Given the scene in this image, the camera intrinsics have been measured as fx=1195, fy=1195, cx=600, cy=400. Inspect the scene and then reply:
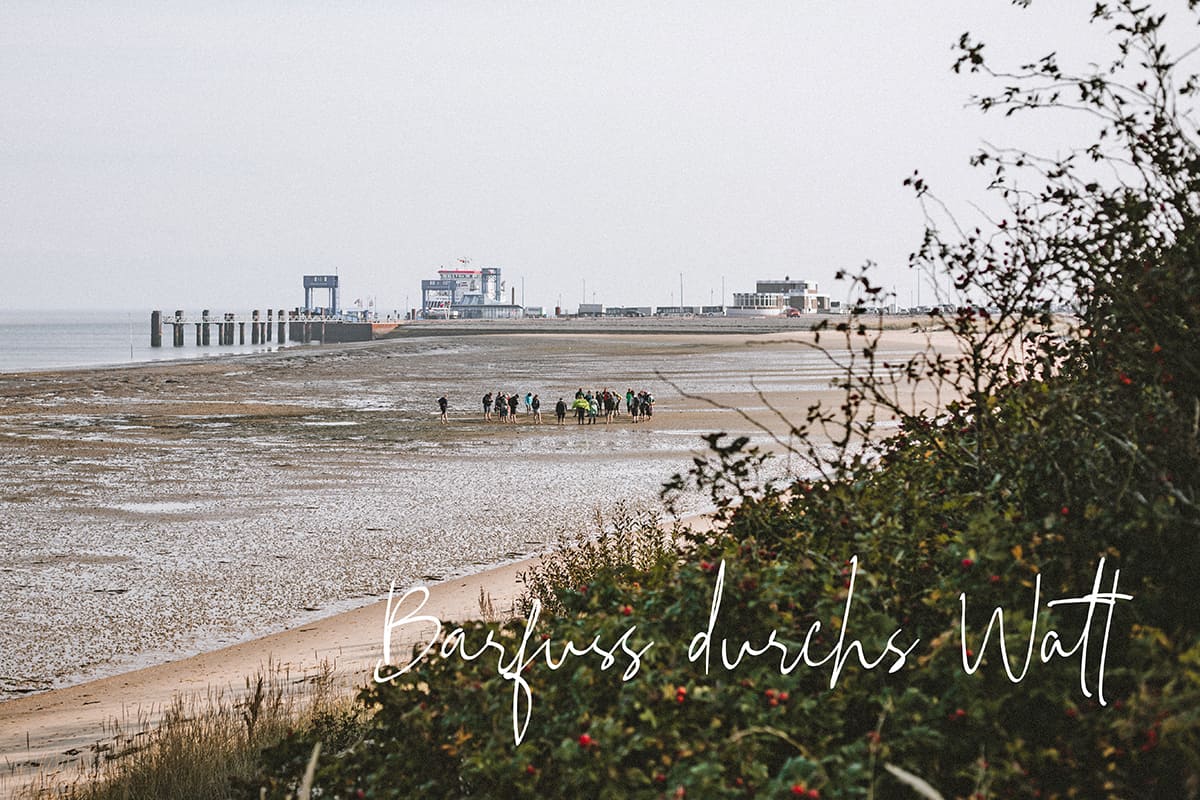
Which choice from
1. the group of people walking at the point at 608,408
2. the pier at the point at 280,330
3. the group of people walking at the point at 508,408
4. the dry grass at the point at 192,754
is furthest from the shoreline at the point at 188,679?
the pier at the point at 280,330

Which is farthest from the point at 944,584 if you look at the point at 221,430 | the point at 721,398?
the point at 721,398

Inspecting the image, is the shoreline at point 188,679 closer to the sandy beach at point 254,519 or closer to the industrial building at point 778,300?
the sandy beach at point 254,519

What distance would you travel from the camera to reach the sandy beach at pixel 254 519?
10391 mm

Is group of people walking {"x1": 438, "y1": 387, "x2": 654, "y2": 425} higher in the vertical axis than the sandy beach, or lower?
higher

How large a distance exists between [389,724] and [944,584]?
186cm

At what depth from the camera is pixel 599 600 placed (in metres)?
4.39

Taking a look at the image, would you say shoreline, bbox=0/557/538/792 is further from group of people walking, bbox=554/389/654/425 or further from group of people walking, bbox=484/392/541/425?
group of people walking, bbox=484/392/541/425

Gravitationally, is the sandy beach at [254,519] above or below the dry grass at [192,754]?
below

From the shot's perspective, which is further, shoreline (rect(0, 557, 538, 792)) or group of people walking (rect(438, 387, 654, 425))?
group of people walking (rect(438, 387, 654, 425))

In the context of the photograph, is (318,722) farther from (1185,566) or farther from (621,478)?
(621,478)

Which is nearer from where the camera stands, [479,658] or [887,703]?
[887,703]

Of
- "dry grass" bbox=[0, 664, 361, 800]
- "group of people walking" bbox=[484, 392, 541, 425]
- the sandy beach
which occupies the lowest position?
the sandy beach

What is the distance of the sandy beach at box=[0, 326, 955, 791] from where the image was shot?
10.4m

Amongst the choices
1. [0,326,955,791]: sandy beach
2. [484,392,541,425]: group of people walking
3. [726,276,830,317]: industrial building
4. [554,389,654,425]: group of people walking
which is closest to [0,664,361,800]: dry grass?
[0,326,955,791]: sandy beach
